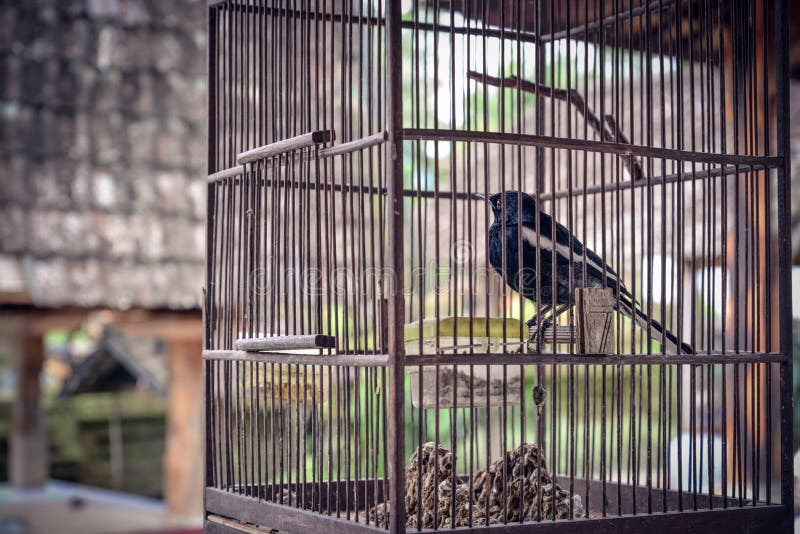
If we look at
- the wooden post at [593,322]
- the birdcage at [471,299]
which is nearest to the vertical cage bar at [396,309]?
the birdcage at [471,299]

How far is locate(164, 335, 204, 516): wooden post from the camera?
7.85m

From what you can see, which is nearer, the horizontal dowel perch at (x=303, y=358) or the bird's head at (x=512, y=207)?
the horizontal dowel perch at (x=303, y=358)

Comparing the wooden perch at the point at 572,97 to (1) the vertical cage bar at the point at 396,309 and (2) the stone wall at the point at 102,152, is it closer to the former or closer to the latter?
(1) the vertical cage bar at the point at 396,309

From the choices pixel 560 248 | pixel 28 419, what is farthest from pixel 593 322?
pixel 28 419

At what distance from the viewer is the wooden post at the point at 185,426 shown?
25.7 ft

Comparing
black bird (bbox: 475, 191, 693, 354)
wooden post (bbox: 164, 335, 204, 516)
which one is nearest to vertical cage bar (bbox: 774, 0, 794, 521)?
black bird (bbox: 475, 191, 693, 354)

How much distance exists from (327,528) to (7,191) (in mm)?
4990

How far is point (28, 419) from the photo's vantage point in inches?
350

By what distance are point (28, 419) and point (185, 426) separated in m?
1.74

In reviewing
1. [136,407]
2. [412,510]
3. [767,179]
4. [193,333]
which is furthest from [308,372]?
[136,407]

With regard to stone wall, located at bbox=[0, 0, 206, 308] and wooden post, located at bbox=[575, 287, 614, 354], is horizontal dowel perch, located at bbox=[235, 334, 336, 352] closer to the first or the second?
wooden post, located at bbox=[575, 287, 614, 354]

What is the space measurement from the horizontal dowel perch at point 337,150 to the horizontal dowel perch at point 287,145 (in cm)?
3

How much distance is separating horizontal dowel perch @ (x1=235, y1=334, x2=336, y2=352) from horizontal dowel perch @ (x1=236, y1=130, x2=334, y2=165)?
435mm

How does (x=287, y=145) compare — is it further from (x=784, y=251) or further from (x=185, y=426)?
(x=185, y=426)
